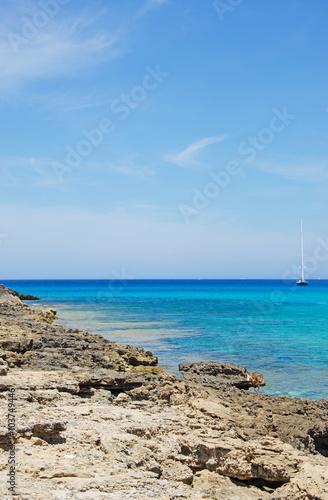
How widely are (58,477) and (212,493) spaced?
8.39 feet

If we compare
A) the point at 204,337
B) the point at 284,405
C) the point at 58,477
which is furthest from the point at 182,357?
the point at 58,477

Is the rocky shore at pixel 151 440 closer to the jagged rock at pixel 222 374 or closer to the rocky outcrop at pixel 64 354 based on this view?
the rocky outcrop at pixel 64 354

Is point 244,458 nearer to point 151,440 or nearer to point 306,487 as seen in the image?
point 306,487

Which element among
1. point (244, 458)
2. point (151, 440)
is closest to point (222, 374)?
point (151, 440)

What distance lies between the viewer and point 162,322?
4359 cm

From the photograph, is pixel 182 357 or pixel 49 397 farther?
pixel 182 357

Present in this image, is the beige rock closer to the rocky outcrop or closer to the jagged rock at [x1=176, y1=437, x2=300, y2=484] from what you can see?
the jagged rock at [x1=176, y1=437, x2=300, y2=484]

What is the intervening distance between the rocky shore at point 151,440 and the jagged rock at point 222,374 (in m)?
1.44

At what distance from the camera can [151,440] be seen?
29.7 feet

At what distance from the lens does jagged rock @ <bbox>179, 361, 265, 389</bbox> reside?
15172 millimetres

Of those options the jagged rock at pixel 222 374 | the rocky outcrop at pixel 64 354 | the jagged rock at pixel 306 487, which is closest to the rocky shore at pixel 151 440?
the jagged rock at pixel 306 487

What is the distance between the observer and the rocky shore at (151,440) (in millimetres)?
7133

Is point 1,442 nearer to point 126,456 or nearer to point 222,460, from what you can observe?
point 126,456

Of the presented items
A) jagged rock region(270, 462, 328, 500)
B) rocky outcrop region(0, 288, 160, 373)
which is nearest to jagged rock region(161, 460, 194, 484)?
jagged rock region(270, 462, 328, 500)
